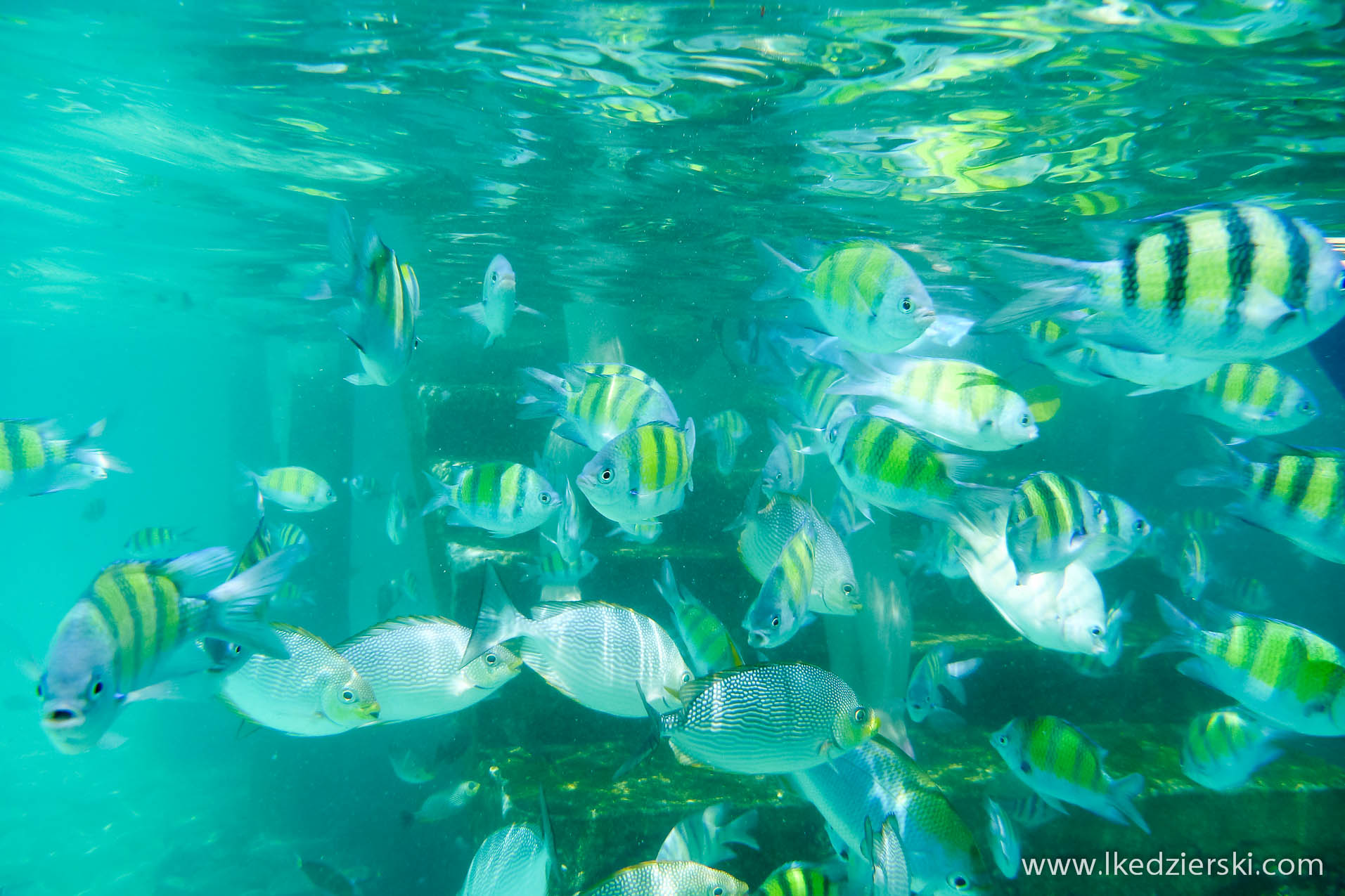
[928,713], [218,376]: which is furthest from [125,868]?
[218,376]

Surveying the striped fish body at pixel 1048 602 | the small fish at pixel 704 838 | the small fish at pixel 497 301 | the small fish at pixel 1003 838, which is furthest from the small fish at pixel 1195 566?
the small fish at pixel 497 301

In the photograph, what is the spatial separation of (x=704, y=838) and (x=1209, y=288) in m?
4.24

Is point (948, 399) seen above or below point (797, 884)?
above

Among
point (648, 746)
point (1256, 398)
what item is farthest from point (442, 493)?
point (1256, 398)

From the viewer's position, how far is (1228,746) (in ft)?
15.4

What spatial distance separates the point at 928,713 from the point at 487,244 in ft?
46.8

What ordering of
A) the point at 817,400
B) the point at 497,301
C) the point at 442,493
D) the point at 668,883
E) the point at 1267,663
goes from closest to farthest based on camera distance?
the point at 668,883 → the point at 1267,663 → the point at 497,301 → the point at 817,400 → the point at 442,493

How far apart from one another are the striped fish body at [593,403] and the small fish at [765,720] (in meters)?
1.89

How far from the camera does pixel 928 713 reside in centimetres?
548

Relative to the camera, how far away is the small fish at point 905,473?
10.7ft

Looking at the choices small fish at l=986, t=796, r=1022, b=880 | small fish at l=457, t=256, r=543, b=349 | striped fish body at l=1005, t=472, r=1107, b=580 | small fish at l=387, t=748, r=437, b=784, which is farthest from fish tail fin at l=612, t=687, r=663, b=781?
small fish at l=387, t=748, r=437, b=784

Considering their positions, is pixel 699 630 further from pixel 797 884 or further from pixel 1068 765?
pixel 1068 765

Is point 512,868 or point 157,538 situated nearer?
point 512,868

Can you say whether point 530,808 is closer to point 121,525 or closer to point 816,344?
point 816,344
